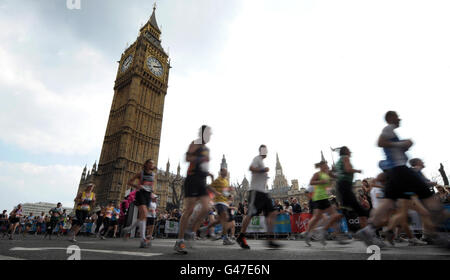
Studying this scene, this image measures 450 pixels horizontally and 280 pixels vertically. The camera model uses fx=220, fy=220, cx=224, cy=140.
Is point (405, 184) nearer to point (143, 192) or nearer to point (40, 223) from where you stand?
point (143, 192)

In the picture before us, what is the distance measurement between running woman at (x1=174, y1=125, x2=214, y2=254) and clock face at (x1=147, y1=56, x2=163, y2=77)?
139 ft

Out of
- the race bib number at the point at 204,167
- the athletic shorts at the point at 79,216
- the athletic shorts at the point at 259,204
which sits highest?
the race bib number at the point at 204,167

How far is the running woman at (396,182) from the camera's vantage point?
3.27 meters

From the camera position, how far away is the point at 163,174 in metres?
53.2

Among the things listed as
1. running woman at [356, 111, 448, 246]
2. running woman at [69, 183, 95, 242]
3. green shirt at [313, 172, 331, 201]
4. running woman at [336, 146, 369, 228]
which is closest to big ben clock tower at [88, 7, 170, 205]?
running woman at [69, 183, 95, 242]

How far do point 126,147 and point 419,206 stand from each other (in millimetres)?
37144

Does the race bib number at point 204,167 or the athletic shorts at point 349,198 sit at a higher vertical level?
the race bib number at point 204,167

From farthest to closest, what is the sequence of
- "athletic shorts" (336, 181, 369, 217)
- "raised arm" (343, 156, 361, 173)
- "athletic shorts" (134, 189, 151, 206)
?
"athletic shorts" (134, 189, 151, 206) → "raised arm" (343, 156, 361, 173) → "athletic shorts" (336, 181, 369, 217)

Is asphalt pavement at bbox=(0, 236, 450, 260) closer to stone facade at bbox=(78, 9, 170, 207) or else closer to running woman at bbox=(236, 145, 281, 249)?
running woman at bbox=(236, 145, 281, 249)

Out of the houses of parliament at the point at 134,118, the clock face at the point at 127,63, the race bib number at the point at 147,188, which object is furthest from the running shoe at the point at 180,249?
the clock face at the point at 127,63

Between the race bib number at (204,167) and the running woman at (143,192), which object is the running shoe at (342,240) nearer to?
the race bib number at (204,167)

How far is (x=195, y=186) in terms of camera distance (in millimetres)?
3762

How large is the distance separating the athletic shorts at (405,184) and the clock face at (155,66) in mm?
44126

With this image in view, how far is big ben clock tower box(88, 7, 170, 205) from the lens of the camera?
34.3 metres
